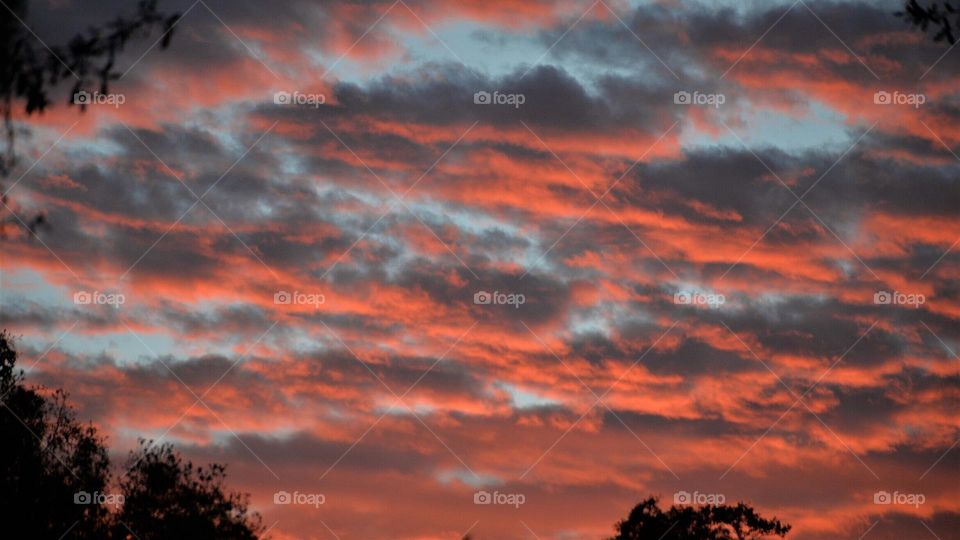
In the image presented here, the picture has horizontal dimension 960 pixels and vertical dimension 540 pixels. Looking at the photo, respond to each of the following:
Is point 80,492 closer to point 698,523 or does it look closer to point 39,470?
point 39,470

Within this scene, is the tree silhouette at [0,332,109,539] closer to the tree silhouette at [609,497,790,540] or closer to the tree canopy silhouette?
the tree canopy silhouette

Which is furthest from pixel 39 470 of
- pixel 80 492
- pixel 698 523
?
A: pixel 698 523

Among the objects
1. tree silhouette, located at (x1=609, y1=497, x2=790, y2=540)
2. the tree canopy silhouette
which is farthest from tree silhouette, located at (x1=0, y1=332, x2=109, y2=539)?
tree silhouette, located at (x1=609, y1=497, x2=790, y2=540)

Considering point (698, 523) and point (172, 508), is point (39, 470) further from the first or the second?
point (698, 523)

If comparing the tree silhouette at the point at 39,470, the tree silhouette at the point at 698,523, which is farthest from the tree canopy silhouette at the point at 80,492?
the tree silhouette at the point at 698,523

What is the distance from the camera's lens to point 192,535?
4338cm

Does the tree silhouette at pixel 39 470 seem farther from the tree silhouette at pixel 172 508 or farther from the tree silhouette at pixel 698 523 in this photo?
the tree silhouette at pixel 698 523

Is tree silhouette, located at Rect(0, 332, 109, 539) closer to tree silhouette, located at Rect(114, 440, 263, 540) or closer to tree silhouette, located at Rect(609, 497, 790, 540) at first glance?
tree silhouette, located at Rect(114, 440, 263, 540)

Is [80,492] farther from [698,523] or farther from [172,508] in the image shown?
[698,523]

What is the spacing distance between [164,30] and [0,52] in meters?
1.79

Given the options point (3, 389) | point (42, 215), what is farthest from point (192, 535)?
point (42, 215)

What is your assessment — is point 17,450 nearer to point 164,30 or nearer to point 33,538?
point 33,538

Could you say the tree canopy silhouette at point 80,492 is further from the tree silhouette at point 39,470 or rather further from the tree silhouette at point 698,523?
the tree silhouette at point 698,523

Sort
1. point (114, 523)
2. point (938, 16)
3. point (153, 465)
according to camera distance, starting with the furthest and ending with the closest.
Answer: point (153, 465) < point (114, 523) < point (938, 16)
